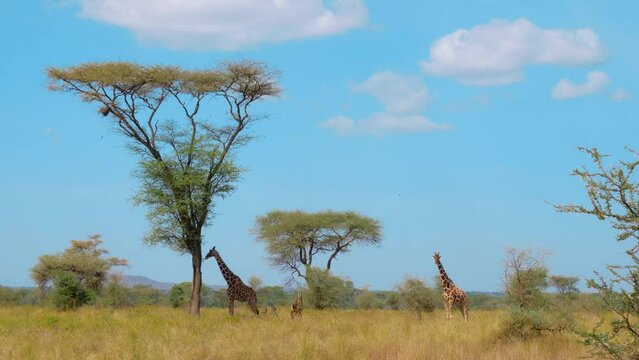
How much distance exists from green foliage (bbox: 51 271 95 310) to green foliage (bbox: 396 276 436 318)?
1251cm

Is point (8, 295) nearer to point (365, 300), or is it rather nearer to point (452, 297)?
point (365, 300)

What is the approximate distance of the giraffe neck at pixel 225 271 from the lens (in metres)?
22.7

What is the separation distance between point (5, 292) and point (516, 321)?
40.0 meters

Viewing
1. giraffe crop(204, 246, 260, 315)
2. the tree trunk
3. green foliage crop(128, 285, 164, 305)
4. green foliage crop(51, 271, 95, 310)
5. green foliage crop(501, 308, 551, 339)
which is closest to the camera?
green foliage crop(501, 308, 551, 339)

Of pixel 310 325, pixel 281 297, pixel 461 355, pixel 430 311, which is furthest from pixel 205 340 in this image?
pixel 281 297

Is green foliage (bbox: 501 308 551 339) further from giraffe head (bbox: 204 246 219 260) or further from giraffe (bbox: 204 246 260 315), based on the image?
giraffe head (bbox: 204 246 219 260)

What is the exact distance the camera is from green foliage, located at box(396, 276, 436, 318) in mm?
23609

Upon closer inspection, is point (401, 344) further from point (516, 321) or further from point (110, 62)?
point (110, 62)

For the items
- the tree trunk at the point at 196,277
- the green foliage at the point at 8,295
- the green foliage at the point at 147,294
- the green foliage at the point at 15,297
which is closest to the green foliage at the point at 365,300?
the tree trunk at the point at 196,277

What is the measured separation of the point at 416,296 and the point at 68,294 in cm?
1321

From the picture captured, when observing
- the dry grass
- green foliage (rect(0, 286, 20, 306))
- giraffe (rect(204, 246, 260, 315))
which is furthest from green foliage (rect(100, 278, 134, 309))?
the dry grass

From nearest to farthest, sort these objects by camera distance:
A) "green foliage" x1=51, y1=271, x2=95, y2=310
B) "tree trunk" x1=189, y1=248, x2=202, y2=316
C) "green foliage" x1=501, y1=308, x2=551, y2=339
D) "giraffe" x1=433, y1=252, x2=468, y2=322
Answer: "green foliage" x1=501, y1=308, x2=551, y2=339 < "giraffe" x1=433, y1=252, x2=468, y2=322 < "tree trunk" x1=189, y1=248, x2=202, y2=316 < "green foliage" x1=51, y1=271, x2=95, y2=310

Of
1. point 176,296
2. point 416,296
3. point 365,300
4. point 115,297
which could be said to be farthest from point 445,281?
point 176,296

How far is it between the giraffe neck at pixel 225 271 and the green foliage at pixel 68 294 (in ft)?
23.4
